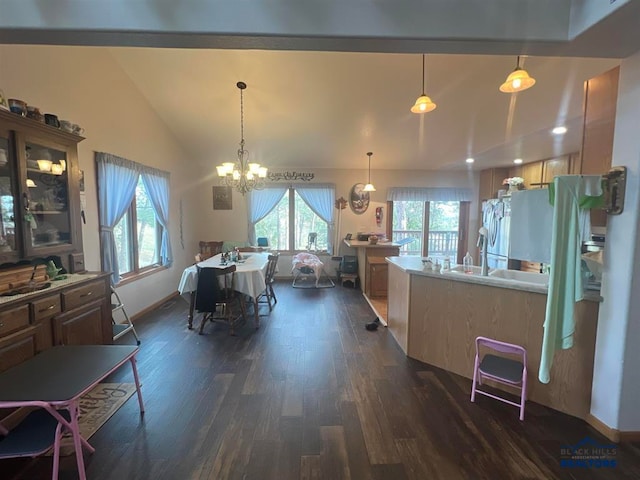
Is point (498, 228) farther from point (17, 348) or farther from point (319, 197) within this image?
point (17, 348)

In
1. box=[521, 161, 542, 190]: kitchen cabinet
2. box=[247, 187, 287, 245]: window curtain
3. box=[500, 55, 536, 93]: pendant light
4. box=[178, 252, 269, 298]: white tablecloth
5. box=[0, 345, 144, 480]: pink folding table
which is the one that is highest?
box=[500, 55, 536, 93]: pendant light

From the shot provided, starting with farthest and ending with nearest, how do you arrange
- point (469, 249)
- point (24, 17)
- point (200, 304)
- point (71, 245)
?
point (469, 249)
point (200, 304)
point (71, 245)
point (24, 17)

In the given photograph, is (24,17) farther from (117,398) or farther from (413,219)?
(413,219)

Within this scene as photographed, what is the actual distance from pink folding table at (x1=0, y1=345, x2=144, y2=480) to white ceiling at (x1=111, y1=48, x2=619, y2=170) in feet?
10.9

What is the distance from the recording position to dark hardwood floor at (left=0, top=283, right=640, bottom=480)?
169cm

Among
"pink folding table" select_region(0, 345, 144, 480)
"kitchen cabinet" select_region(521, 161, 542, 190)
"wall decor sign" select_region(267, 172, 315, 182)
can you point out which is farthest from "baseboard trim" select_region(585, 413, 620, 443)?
"wall decor sign" select_region(267, 172, 315, 182)

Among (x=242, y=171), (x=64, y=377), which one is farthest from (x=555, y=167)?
(x=64, y=377)

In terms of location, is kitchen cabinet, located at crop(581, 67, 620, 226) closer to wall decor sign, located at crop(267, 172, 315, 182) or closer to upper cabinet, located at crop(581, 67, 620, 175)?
upper cabinet, located at crop(581, 67, 620, 175)

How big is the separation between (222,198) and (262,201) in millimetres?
867

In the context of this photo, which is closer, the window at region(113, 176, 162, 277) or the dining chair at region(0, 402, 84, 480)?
the dining chair at region(0, 402, 84, 480)

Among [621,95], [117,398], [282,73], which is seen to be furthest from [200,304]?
[621,95]

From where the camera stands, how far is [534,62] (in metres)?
3.43

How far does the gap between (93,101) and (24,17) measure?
201 centimetres

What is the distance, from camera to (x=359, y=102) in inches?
172
